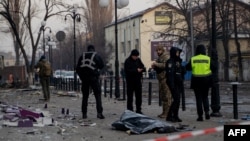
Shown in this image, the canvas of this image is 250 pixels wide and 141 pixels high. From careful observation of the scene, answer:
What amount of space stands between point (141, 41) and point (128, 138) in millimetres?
79978

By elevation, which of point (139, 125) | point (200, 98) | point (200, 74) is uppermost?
point (200, 74)

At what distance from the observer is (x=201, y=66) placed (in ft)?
41.6

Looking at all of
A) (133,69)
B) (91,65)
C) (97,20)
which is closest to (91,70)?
(91,65)

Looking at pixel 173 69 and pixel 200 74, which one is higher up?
pixel 173 69

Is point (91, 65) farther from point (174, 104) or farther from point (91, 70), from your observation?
point (174, 104)

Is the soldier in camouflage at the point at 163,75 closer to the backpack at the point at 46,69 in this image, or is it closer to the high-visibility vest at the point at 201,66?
the high-visibility vest at the point at 201,66

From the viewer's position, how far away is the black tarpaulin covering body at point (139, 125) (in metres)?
10.7

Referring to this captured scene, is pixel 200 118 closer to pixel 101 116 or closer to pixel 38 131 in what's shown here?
pixel 101 116

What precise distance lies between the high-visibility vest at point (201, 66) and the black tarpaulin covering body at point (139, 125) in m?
2.11

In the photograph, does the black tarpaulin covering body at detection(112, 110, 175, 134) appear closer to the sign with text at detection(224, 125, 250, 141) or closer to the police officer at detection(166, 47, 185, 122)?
the police officer at detection(166, 47, 185, 122)

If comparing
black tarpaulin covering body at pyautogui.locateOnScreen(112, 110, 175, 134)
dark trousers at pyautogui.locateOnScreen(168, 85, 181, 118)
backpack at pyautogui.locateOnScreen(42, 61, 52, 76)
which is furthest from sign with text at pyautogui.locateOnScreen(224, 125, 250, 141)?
backpack at pyautogui.locateOnScreen(42, 61, 52, 76)

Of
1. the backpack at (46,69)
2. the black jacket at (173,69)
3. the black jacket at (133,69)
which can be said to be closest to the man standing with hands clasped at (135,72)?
the black jacket at (133,69)

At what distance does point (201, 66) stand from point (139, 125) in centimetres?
261

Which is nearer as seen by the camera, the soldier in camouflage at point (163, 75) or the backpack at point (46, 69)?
the soldier in camouflage at point (163, 75)
